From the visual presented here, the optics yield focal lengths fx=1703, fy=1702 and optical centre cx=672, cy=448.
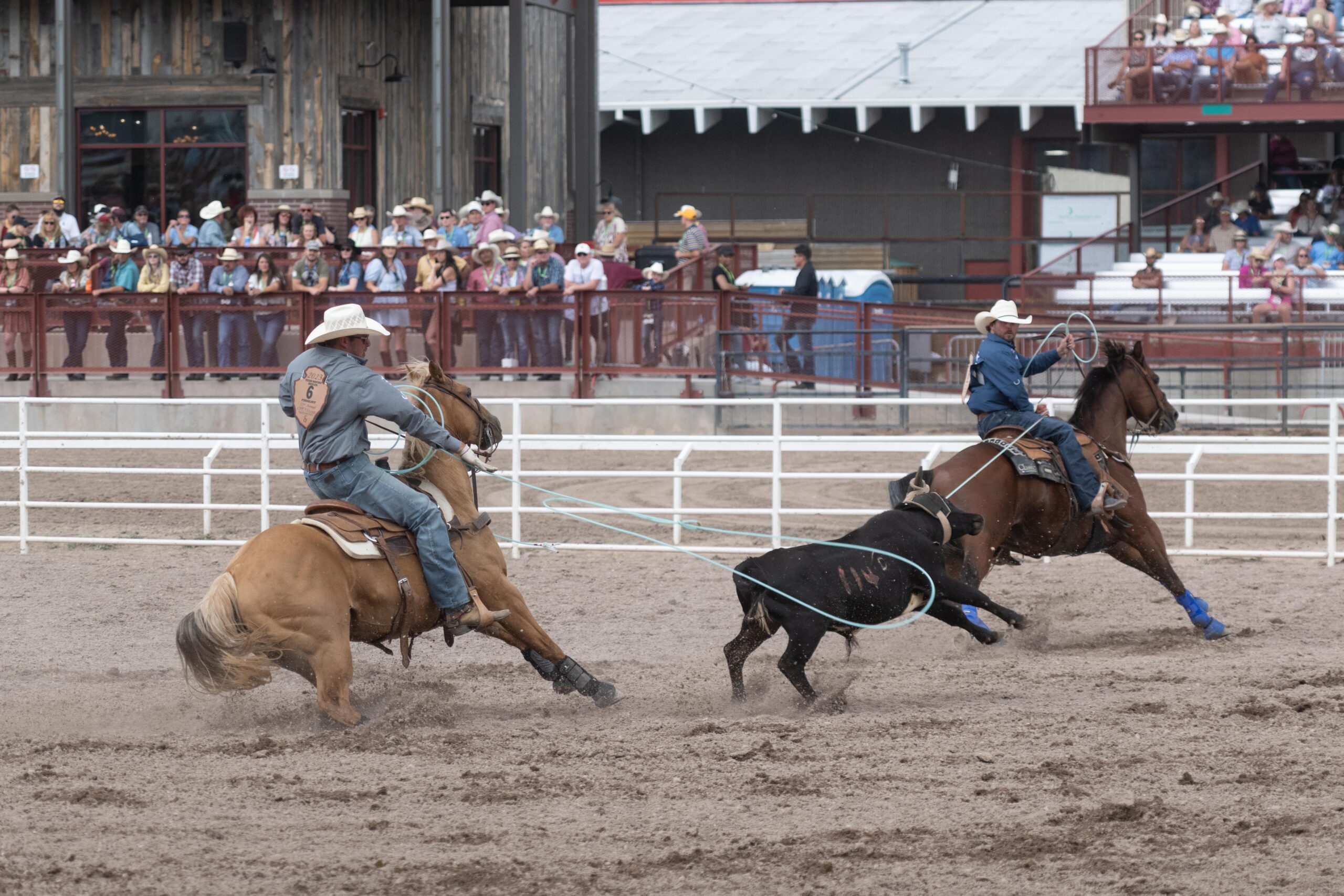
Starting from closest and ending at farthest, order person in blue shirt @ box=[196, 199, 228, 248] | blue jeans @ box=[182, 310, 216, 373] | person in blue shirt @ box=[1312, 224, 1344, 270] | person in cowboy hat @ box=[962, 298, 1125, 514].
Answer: person in cowboy hat @ box=[962, 298, 1125, 514], blue jeans @ box=[182, 310, 216, 373], person in blue shirt @ box=[196, 199, 228, 248], person in blue shirt @ box=[1312, 224, 1344, 270]

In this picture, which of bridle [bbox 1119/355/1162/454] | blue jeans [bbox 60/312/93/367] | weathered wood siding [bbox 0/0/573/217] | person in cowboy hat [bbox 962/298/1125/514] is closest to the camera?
person in cowboy hat [bbox 962/298/1125/514]

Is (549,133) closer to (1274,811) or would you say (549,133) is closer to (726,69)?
(726,69)

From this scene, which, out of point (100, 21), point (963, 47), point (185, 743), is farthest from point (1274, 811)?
point (963, 47)

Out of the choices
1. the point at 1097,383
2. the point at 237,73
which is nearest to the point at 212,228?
the point at 237,73

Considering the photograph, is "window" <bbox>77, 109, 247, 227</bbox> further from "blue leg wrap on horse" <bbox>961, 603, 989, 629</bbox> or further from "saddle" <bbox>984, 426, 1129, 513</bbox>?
"saddle" <bbox>984, 426, 1129, 513</bbox>

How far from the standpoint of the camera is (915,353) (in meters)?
18.4

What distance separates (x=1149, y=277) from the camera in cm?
2189

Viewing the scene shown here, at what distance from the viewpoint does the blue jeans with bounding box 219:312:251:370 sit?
1745cm

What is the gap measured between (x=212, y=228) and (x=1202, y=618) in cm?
1443

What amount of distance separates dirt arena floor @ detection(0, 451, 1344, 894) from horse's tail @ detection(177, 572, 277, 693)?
279 mm

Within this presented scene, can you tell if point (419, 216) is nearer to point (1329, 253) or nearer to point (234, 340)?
point (234, 340)

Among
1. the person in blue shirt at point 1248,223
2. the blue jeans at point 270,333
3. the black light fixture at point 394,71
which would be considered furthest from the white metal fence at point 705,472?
the person in blue shirt at point 1248,223

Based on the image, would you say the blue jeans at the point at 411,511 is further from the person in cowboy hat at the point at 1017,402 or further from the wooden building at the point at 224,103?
the wooden building at the point at 224,103

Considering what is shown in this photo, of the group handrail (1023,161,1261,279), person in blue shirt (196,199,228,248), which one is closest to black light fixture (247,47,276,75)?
person in blue shirt (196,199,228,248)
